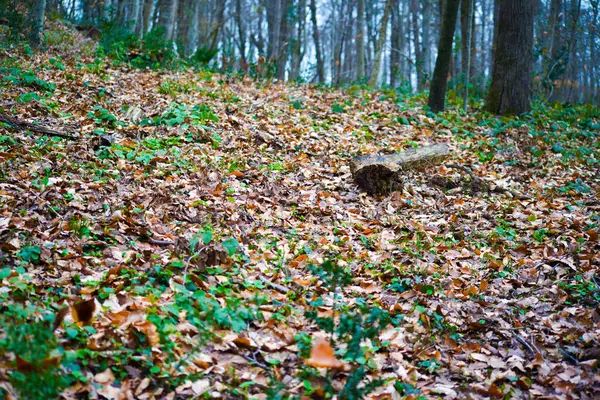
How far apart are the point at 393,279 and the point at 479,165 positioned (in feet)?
13.8

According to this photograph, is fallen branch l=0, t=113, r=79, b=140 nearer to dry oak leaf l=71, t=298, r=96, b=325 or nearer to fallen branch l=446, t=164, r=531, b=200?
dry oak leaf l=71, t=298, r=96, b=325

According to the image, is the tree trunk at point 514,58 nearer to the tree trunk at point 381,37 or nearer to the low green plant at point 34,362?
the tree trunk at point 381,37

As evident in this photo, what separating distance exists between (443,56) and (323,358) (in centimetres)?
862

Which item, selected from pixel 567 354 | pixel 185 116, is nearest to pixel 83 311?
pixel 567 354

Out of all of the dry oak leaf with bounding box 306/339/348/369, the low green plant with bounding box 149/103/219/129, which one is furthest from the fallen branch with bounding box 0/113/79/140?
the dry oak leaf with bounding box 306/339/348/369

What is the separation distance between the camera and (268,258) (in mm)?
4445

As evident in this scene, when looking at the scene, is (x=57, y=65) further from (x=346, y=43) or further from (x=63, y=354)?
(x=346, y=43)

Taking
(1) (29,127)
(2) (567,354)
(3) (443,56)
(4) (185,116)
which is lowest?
(2) (567,354)

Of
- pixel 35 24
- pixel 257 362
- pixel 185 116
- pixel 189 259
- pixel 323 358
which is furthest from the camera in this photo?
pixel 35 24

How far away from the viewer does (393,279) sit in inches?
174

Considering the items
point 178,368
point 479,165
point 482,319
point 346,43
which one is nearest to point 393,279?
point 482,319

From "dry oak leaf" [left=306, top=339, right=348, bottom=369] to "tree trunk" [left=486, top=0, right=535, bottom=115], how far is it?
893 centimetres

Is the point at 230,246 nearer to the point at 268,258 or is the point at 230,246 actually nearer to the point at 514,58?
the point at 268,258

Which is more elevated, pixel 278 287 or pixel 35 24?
pixel 35 24
